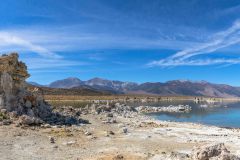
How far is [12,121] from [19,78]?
25.3 ft

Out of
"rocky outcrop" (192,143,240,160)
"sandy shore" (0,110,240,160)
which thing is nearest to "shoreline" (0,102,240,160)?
"sandy shore" (0,110,240,160)

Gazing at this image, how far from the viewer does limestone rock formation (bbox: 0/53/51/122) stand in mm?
36906

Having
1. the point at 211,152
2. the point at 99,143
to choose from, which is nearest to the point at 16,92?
the point at 99,143

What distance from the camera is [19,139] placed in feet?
88.8

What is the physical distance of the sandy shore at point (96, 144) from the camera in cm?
2183

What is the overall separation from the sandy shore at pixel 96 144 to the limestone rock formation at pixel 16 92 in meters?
5.33

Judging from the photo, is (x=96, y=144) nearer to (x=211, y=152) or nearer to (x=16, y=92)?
(x=211, y=152)

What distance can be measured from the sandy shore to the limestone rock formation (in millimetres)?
5326

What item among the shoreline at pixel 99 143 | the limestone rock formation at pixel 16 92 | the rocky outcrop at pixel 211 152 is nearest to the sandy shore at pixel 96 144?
the shoreline at pixel 99 143

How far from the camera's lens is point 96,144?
85.3ft

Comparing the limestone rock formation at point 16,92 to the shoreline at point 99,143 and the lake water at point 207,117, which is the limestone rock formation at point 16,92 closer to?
the shoreline at point 99,143

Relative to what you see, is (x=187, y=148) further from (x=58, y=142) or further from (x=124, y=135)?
(x=58, y=142)

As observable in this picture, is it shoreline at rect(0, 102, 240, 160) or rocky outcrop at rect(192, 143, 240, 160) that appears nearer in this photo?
rocky outcrop at rect(192, 143, 240, 160)

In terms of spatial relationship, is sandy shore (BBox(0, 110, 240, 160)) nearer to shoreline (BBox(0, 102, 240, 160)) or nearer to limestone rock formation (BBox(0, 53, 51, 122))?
shoreline (BBox(0, 102, 240, 160))
